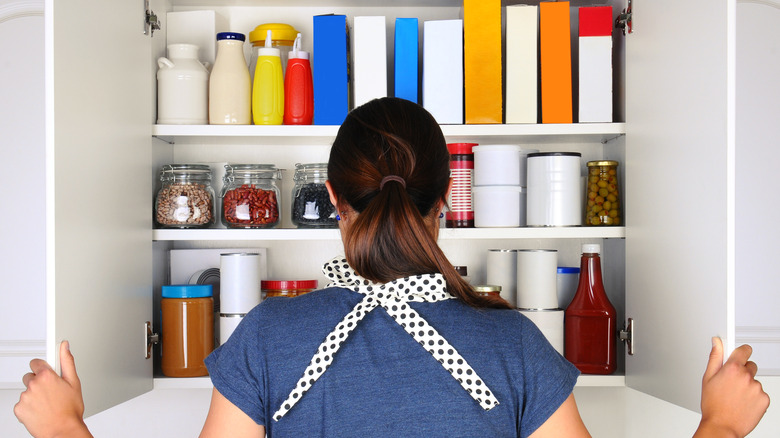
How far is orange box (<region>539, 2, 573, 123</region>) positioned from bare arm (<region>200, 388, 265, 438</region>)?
89 cm

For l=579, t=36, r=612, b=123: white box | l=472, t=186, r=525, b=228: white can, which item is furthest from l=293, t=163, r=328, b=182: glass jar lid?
l=579, t=36, r=612, b=123: white box

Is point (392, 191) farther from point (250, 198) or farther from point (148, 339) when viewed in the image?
point (148, 339)

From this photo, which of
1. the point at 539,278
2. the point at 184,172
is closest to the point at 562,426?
the point at 539,278

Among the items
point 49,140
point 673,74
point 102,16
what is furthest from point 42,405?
point 673,74

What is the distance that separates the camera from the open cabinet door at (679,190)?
1.01m

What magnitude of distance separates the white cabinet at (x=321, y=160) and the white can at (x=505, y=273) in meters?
0.09

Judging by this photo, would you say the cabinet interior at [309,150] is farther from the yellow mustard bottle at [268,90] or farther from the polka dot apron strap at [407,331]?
the polka dot apron strap at [407,331]

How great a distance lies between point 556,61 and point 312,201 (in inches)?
22.2

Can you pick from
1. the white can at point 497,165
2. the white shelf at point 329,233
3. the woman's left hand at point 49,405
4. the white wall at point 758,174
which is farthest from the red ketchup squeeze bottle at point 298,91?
the white wall at point 758,174

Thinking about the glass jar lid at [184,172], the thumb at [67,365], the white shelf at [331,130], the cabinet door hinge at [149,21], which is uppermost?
the cabinet door hinge at [149,21]

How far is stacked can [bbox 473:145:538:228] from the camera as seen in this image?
144cm

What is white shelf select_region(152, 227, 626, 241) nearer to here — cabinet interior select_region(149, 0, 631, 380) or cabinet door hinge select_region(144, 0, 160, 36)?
cabinet interior select_region(149, 0, 631, 380)

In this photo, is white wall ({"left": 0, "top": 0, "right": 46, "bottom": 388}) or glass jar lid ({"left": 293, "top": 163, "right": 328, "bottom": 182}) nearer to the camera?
glass jar lid ({"left": 293, "top": 163, "right": 328, "bottom": 182})

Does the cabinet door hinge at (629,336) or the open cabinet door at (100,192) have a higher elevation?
the open cabinet door at (100,192)
